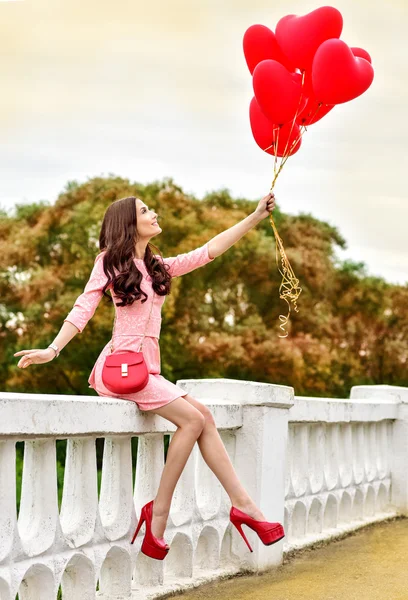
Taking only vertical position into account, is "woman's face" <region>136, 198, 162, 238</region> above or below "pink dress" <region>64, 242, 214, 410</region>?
above

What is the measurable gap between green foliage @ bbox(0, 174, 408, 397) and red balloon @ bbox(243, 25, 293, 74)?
14.7 metres

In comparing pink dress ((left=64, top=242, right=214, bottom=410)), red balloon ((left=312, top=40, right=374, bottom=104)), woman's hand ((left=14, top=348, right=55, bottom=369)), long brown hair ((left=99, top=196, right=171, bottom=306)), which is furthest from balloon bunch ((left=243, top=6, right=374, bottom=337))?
woman's hand ((left=14, top=348, right=55, bottom=369))

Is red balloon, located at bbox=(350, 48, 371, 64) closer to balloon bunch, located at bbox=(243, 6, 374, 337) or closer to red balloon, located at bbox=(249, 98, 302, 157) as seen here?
balloon bunch, located at bbox=(243, 6, 374, 337)

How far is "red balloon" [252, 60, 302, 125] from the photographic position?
14.9ft

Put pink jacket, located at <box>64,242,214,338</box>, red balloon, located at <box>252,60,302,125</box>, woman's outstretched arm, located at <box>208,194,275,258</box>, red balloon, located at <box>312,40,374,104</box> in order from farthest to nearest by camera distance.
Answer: red balloon, located at <box>252,60,302,125</box> → red balloon, located at <box>312,40,374,104</box> → woman's outstretched arm, located at <box>208,194,275,258</box> → pink jacket, located at <box>64,242,214,338</box>

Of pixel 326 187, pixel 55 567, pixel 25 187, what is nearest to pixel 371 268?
pixel 326 187

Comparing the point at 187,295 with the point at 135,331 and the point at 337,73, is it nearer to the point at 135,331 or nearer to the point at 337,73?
the point at 337,73

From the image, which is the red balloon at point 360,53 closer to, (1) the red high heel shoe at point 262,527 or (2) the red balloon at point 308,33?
(2) the red balloon at point 308,33

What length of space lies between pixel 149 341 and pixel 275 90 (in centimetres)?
141

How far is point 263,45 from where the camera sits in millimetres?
4891

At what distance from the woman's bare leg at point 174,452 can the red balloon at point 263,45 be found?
1.95m

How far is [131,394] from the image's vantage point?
151 inches

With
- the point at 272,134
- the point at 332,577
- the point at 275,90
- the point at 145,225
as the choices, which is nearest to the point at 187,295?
the point at 272,134

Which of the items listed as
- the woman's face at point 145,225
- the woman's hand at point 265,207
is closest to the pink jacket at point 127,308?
the woman's face at point 145,225
